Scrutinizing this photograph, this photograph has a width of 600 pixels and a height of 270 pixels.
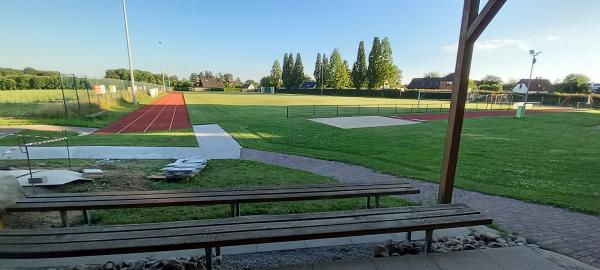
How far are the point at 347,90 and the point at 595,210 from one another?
8114 cm

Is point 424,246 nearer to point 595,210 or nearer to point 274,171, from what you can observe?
point 595,210

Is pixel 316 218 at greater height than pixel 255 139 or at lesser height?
greater

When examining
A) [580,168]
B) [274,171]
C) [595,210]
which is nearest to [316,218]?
[274,171]

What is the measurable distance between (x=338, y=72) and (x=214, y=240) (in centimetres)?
9460

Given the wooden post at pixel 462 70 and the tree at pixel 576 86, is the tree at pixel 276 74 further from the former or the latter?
the wooden post at pixel 462 70

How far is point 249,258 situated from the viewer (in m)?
3.32

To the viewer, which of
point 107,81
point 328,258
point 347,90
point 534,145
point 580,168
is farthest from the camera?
point 347,90

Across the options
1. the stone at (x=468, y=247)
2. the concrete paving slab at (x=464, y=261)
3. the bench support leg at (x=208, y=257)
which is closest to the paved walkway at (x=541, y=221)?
the stone at (x=468, y=247)

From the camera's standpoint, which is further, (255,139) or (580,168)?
(255,139)

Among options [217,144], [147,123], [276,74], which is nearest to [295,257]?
[217,144]

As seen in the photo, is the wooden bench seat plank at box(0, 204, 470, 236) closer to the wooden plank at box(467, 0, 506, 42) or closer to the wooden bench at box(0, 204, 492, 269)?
the wooden bench at box(0, 204, 492, 269)

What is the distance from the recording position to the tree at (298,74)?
10881 centimetres

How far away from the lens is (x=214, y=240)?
265cm

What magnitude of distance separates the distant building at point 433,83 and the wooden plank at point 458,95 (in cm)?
9888
